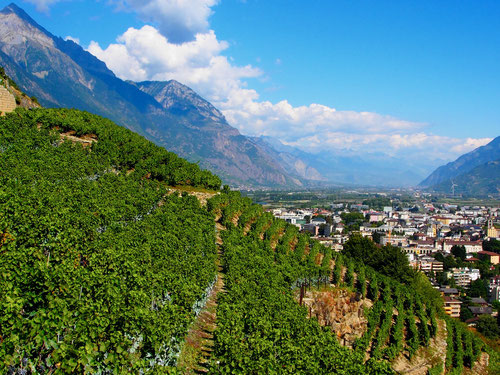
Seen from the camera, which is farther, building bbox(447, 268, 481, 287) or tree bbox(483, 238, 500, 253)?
tree bbox(483, 238, 500, 253)

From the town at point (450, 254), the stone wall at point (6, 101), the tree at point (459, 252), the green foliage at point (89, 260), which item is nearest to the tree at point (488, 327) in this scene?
the town at point (450, 254)

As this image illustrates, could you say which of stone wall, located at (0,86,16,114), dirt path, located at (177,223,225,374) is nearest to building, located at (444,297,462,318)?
dirt path, located at (177,223,225,374)

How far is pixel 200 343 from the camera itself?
20062mm

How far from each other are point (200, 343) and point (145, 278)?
443 centimetres

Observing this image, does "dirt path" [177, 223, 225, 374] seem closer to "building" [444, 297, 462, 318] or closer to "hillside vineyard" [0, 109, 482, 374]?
"hillside vineyard" [0, 109, 482, 374]

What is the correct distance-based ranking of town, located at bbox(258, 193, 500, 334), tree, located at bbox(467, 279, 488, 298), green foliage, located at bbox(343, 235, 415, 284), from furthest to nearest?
tree, located at bbox(467, 279, 488, 298) < town, located at bbox(258, 193, 500, 334) < green foliage, located at bbox(343, 235, 415, 284)

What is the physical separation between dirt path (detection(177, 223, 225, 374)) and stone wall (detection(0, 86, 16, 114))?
42.9 metres

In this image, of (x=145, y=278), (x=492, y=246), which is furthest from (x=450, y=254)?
(x=145, y=278)

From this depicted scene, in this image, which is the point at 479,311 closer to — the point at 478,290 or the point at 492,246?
the point at 478,290

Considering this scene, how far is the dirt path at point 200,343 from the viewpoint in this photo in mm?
17555

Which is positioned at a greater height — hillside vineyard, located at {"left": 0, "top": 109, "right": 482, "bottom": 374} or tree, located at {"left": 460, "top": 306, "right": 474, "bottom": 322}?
hillside vineyard, located at {"left": 0, "top": 109, "right": 482, "bottom": 374}

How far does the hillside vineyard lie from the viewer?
12.7 meters

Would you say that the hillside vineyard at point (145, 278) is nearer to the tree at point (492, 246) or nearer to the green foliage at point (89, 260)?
the green foliage at point (89, 260)

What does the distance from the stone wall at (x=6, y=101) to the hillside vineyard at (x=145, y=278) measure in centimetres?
285
